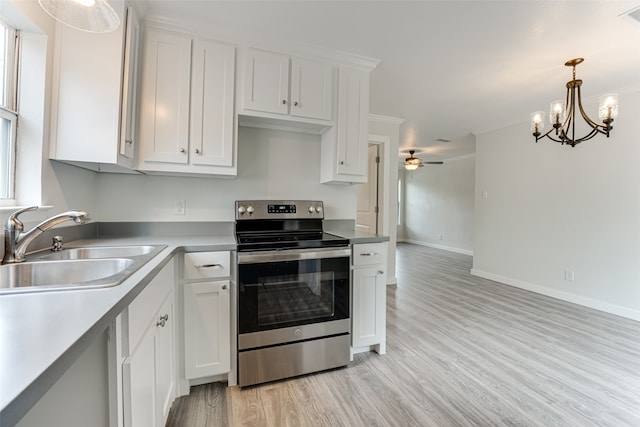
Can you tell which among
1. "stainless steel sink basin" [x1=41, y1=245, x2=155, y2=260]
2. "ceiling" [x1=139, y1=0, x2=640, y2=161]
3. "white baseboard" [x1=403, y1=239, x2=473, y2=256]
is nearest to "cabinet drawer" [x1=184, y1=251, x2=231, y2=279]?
"stainless steel sink basin" [x1=41, y1=245, x2=155, y2=260]

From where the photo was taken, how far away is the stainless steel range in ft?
5.66

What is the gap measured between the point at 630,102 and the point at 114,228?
499cm

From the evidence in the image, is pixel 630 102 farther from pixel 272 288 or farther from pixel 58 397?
pixel 58 397

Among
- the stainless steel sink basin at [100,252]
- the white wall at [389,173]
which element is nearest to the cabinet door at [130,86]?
the stainless steel sink basin at [100,252]

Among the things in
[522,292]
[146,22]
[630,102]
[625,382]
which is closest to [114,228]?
[146,22]

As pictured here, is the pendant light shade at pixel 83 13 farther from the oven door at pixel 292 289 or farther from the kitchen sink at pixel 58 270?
the oven door at pixel 292 289

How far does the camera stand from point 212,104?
77.3 inches

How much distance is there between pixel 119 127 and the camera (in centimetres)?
158

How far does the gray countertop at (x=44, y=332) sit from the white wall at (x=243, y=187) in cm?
129

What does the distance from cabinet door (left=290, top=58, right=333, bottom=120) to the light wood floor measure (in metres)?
1.92

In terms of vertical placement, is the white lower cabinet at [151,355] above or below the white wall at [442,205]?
below

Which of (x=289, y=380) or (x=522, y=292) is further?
(x=522, y=292)

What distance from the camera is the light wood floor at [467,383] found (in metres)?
1.56

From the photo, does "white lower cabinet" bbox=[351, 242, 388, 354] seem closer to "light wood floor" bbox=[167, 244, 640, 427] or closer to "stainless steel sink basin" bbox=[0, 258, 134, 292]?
"light wood floor" bbox=[167, 244, 640, 427]
